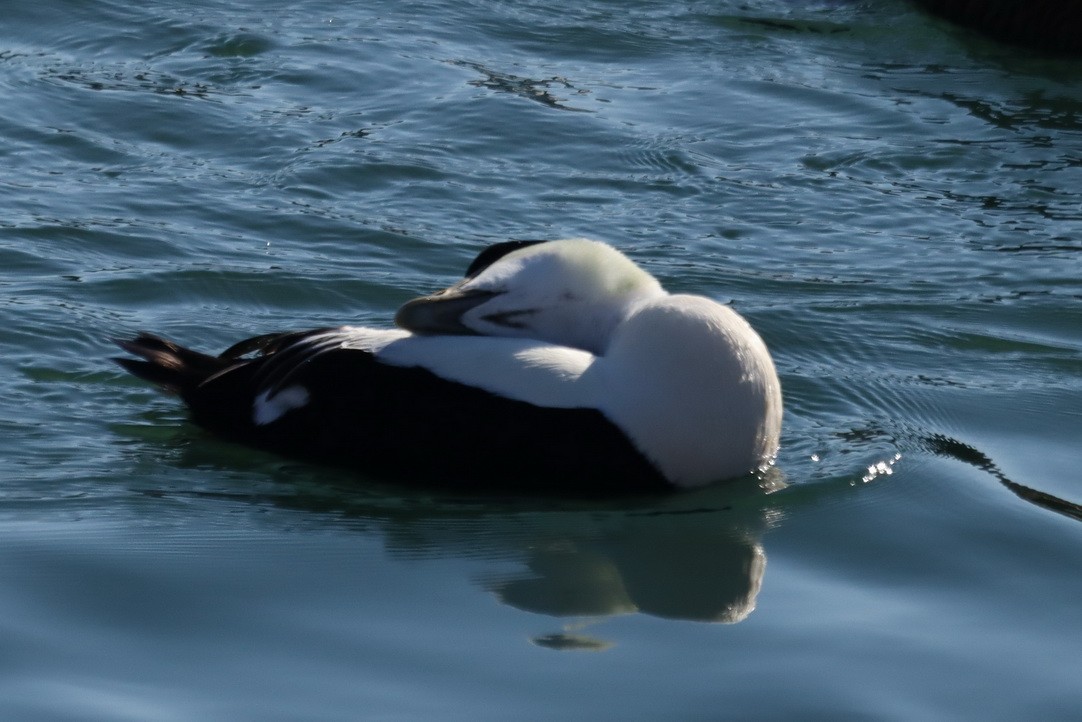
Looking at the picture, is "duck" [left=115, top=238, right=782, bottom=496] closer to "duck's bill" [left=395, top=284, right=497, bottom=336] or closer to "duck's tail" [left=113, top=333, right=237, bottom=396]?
"duck's bill" [left=395, top=284, right=497, bottom=336]

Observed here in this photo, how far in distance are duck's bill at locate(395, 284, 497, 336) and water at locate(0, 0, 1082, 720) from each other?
44 cm

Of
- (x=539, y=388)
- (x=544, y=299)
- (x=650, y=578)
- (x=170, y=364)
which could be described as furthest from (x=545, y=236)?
(x=650, y=578)

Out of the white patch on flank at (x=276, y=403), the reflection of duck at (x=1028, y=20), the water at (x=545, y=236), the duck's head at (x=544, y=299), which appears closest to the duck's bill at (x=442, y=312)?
the duck's head at (x=544, y=299)

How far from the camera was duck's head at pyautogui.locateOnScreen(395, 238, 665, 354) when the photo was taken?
4.55 meters

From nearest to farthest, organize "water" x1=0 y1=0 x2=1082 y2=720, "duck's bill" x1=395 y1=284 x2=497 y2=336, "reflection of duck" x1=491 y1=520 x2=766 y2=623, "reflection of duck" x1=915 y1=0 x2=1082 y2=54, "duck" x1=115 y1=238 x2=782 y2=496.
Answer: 1. "water" x1=0 y1=0 x2=1082 y2=720
2. "reflection of duck" x1=491 y1=520 x2=766 y2=623
3. "duck" x1=115 y1=238 x2=782 y2=496
4. "duck's bill" x1=395 y1=284 x2=497 y2=336
5. "reflection of duck" x1=915 y1=0 x2=1082 y2=54

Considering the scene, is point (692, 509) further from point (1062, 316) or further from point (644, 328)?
point (1062, 316)

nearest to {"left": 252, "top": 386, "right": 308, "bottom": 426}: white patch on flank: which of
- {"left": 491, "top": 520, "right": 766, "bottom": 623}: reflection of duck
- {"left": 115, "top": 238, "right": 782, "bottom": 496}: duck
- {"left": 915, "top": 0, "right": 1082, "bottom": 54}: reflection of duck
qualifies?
{"left": 115, "top": 238, "right": 782, "bottom": 496}: duck

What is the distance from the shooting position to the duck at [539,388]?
4.32 m

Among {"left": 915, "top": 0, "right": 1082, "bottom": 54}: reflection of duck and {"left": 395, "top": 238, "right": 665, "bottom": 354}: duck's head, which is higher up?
{"left": 915, "top": 0, "right": 1082, "bottom": 54}: reflection of duck

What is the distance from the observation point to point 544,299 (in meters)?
4.60

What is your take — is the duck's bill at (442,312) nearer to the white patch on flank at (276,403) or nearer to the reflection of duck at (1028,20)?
the white patch on flank at (276,403)

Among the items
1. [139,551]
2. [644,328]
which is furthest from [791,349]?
[139,551]

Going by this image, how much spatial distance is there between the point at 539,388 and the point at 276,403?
2.64 feet

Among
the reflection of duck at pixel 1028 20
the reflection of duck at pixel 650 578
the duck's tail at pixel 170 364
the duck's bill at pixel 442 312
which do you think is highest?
the reflection of duck at pixel 1028 20
